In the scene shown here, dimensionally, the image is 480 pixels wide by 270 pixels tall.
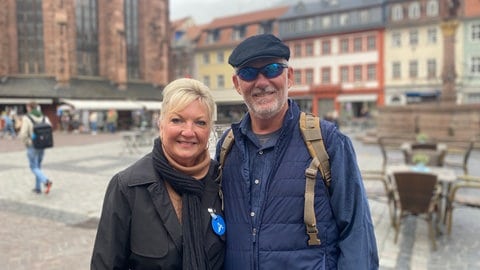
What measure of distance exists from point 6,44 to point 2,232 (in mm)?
36070

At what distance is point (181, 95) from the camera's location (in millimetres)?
2000

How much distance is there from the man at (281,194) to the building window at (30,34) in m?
40.6

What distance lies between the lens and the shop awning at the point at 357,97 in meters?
50.2

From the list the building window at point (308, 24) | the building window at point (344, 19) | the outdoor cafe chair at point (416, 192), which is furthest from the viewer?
the building window at point (308, 24)

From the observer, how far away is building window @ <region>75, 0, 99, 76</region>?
4056 cm

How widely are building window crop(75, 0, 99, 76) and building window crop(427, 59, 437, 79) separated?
34.2 metres

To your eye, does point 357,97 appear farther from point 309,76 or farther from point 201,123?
point 201,123

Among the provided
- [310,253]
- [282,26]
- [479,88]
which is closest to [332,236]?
[310,253]

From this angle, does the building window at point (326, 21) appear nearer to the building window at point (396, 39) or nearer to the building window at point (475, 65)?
the building window at point (396, 39)

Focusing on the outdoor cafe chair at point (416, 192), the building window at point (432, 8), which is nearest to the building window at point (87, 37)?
the building window at point (432, 8)

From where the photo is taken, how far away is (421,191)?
5621 mm

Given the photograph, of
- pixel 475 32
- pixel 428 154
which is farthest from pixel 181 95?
pixel 475 32

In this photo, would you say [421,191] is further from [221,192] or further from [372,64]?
[372,64]

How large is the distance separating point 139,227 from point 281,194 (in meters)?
0.64
